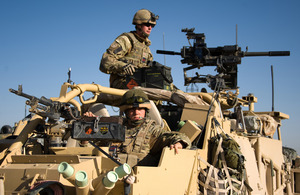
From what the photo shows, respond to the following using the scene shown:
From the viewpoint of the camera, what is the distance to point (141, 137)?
564 cm

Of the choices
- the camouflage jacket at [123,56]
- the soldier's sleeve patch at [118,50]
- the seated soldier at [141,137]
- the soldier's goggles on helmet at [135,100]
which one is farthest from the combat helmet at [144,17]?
the soldier's goggles on helmet at [135,100]

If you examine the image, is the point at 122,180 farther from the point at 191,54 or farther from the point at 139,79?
the point at 191,54

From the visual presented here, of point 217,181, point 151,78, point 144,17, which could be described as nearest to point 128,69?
point 151,78

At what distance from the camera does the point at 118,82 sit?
8.77 metres

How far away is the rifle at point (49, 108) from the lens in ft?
17.8

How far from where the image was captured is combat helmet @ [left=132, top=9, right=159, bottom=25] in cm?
896

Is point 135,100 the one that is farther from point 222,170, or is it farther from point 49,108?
point 222,170

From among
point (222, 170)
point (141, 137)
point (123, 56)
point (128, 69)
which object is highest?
point (123, 56)

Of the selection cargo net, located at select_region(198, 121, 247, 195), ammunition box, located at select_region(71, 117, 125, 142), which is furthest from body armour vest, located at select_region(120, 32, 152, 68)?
ammunition box, located at select_region(71, 117, 125, 142)

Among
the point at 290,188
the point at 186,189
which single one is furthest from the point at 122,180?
the point at 290,188

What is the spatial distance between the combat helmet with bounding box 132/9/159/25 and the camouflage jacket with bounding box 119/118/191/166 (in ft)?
12.3

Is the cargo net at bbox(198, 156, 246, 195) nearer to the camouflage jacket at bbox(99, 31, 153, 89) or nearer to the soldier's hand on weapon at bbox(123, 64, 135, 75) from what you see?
the soldier's hand on weapon at bbox(123, 64, 135, 75)

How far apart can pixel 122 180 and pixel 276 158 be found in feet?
18.5

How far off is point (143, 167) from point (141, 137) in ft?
4.31
